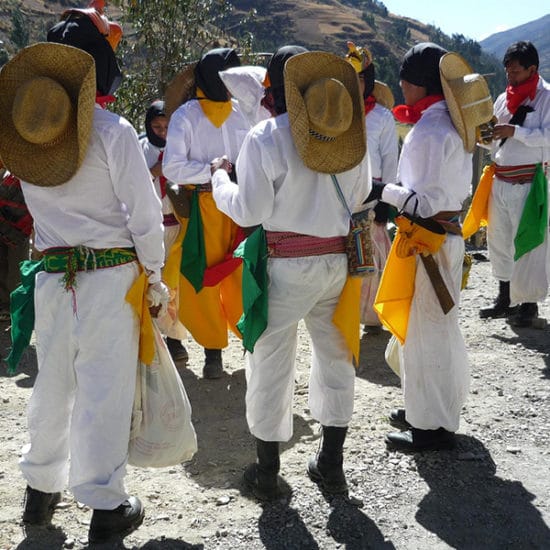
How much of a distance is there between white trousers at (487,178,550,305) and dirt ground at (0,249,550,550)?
1.04m

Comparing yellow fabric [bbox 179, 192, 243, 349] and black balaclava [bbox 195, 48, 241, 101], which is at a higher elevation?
black balaclava [bbox 195, 48, 241, 101]

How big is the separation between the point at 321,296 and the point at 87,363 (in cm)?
101

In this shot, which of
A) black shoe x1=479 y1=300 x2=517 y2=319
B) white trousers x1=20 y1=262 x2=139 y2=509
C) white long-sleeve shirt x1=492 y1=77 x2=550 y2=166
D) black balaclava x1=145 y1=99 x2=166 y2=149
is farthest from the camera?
black shoe x1=479 y1=300 x2=517 y2=319

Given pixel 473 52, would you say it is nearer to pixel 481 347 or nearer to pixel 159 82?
pixel 159 82

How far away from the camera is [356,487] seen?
345 centimetres

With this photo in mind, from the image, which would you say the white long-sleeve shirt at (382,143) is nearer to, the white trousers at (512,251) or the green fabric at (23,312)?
the white trousers at (512,251)

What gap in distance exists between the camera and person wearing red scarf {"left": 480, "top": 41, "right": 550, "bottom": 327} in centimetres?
552

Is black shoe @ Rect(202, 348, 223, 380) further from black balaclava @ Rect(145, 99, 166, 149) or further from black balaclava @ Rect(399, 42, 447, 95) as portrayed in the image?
black balaclava @ Rect(399, 42, 447, 95)

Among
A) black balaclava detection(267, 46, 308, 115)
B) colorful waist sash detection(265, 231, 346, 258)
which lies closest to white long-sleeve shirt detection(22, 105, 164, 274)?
colorful waist sash detection(265, 231, 346, 258)

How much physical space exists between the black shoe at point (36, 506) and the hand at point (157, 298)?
0.90m

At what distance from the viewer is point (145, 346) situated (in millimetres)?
2998

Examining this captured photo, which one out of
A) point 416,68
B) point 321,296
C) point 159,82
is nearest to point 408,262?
point 321,296

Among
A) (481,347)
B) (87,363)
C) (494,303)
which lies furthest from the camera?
(494,303)

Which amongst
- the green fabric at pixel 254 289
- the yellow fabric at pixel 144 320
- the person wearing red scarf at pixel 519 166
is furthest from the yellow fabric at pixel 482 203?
the yellow fabric at pixel 144 320
